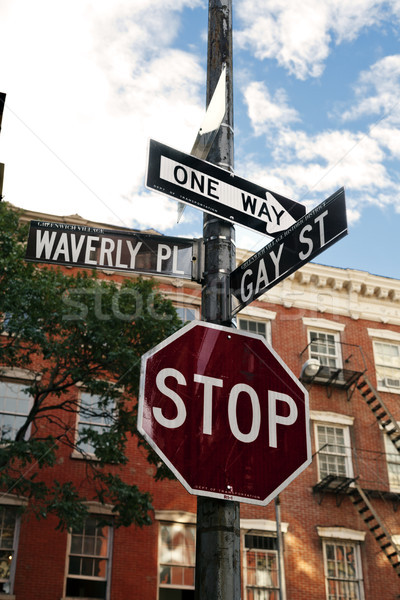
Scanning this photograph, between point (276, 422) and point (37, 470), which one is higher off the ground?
point (37, 470)

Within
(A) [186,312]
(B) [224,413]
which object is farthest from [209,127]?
(A) [186,312]

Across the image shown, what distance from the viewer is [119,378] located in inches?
656

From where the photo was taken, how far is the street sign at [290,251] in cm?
435

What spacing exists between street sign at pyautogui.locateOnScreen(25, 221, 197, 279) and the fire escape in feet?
58.6

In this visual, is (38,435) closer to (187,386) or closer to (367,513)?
(367,513)

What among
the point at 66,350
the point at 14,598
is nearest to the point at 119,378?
the point at 66,350

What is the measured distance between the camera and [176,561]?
19.7 m

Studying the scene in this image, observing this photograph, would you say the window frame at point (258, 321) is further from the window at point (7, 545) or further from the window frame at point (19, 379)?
the window at point (7, 545)

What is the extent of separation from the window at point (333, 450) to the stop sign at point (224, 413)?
19.1 m

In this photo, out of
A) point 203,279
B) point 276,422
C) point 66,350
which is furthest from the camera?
point 66,350

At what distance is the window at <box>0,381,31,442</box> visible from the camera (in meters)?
19.7

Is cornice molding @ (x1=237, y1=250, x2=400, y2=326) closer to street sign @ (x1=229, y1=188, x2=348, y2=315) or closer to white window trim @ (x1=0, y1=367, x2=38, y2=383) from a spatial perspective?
white window trim @ (x1=0, y1=367, x2=38, y2=383)

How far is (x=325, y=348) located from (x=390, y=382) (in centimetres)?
264

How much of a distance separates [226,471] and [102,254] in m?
2.06
